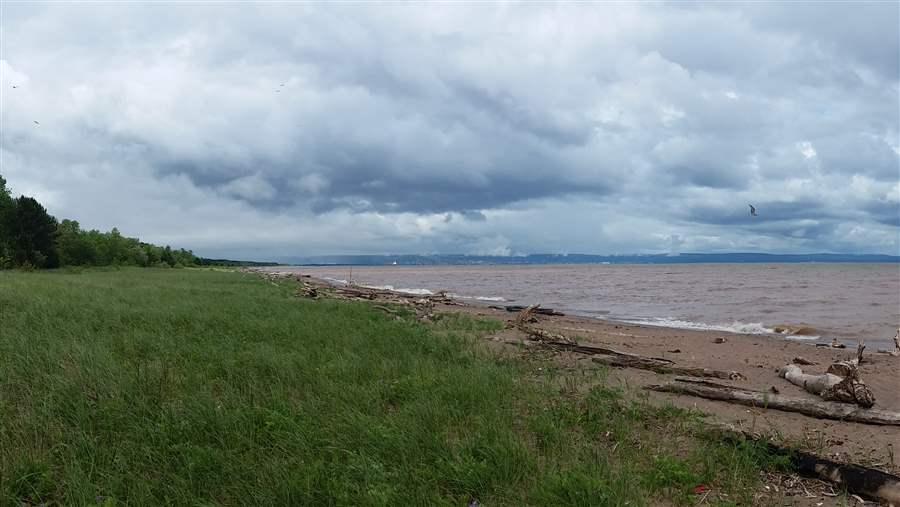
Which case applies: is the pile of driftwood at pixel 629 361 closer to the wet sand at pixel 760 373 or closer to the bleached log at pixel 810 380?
the wet sand at pixel 760 373

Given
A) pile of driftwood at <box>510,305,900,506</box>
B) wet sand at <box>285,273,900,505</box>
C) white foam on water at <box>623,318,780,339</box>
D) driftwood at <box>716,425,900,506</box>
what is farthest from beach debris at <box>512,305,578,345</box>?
driftwood at <box>716,425,900,506</box>

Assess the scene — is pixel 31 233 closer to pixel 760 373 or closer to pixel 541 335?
pixel 541 335

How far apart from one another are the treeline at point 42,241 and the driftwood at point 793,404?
63.2 metres

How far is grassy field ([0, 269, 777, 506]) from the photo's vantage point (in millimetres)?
4566

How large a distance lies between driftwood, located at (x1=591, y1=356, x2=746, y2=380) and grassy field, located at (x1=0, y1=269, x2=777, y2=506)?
2717 millimetres

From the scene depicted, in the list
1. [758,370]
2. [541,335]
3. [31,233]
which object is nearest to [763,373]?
→ [758,370]

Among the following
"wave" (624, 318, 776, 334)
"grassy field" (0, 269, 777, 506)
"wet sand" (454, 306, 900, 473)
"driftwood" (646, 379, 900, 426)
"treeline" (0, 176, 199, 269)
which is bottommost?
"wave" (624, 318, 776, 334)

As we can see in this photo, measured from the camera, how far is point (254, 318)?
1407 cm

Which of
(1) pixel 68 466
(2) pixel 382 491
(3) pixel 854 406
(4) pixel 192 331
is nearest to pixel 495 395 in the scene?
(2) pixel 382 491

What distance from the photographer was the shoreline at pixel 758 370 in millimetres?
6516

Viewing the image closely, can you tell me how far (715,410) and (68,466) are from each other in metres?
8.29

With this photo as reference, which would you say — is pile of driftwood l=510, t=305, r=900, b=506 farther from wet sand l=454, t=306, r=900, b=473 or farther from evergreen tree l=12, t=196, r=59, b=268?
evergreen tree l=12, t=196, r=59, b=268

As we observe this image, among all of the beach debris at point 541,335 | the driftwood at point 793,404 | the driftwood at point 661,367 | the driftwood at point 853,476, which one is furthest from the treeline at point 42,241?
the driftwood at point 853,476

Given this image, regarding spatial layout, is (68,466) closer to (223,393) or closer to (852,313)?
(223,393)
